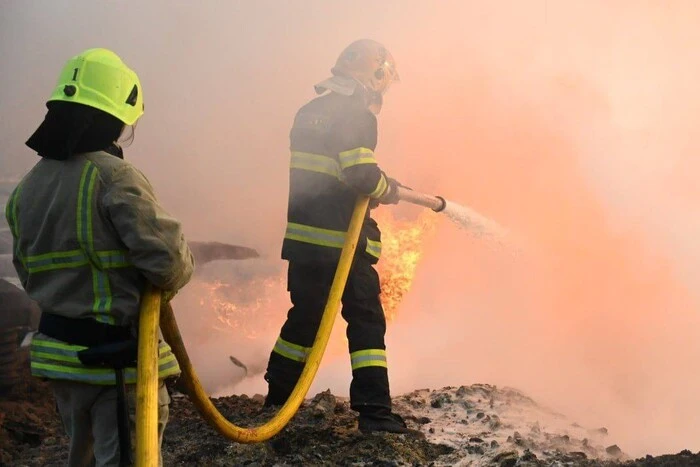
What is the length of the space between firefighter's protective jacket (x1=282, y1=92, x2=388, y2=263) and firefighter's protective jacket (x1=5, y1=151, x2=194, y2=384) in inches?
74.7

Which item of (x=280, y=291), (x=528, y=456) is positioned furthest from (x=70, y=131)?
(x=280, y=291)

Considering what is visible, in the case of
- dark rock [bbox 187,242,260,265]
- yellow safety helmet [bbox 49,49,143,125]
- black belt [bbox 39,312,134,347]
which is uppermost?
dark rock [bbox 187,242,260,265]

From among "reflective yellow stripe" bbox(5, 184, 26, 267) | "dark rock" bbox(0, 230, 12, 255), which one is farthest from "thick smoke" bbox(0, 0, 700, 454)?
"reflective yellow stripe" bbox(5, 184, 26, 267)

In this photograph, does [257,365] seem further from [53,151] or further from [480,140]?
[53,151]

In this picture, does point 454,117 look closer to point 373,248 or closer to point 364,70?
point 364,70

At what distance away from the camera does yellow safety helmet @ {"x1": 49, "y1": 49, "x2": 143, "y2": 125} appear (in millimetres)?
2484

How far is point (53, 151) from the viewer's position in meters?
2.46

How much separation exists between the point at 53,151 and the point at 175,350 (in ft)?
2.93

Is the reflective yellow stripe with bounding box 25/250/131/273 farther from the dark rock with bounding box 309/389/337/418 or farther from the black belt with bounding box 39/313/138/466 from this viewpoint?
the dark rock with bounding box 309/389/337/418

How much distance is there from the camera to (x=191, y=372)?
303cm

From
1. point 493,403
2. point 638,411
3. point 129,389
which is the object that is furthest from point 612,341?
point 129,389

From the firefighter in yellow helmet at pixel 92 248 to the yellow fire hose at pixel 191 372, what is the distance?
5cm

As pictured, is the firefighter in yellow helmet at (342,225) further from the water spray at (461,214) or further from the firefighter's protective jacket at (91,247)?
the firefighter's protective jacket at (91,247)

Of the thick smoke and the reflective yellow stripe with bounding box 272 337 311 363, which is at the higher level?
the thick smoke
